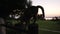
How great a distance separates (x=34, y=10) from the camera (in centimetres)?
201

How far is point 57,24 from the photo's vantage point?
10445mm

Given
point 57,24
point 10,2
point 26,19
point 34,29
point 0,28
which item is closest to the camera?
point 0,28

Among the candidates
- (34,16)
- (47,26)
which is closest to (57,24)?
(47,26)

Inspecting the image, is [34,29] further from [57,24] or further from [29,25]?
[57,24]

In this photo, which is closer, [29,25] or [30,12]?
[29,25]

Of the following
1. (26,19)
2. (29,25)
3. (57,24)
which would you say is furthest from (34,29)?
(57,24)

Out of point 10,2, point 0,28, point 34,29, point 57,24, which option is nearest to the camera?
point 0,28

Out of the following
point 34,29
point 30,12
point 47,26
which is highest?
point 30,12

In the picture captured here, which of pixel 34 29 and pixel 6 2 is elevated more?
pixel 6 2

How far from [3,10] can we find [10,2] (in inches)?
6.9

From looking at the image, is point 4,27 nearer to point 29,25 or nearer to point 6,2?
point 29,25

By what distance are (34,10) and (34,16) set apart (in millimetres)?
79

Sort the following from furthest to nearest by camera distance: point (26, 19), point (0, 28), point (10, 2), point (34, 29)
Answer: point (10, 2), point (26, 19), point (34, 29), point (0, 28)

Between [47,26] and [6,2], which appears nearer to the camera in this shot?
[6,2]
